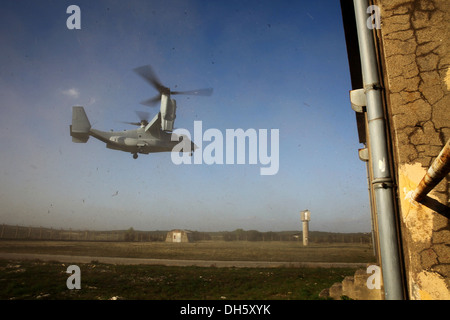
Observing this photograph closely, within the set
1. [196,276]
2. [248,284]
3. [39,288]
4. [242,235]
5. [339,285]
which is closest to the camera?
[339,285]

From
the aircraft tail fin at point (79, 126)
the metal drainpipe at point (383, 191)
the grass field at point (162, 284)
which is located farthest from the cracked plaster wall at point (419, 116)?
the aircraft tail fin at point (79, 126)

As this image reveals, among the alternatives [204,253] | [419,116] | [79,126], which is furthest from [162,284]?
[79,126]

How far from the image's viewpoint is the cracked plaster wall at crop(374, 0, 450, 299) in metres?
2.23

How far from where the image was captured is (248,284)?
36.0ft

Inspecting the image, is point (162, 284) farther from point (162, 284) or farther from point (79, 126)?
point (79, 126)

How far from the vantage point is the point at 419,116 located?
245 cm

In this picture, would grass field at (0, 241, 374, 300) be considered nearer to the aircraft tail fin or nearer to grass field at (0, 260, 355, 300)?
grass field at (0, 260, 355, 300)

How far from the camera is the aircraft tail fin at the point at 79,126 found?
29891 millimetres

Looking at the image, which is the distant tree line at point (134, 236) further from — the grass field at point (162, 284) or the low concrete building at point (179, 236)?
the grass field at point (162, 284)

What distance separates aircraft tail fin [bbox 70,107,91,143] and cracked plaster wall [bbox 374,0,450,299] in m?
31.8

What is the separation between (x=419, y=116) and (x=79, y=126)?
3331 centimetres

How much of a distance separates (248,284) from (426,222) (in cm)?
992
